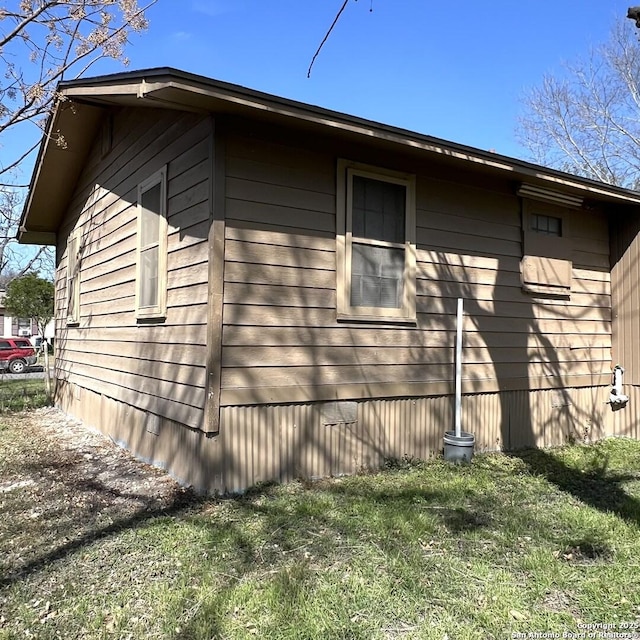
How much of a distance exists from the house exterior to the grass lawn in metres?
0.77

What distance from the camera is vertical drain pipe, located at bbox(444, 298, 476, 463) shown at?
5.39m

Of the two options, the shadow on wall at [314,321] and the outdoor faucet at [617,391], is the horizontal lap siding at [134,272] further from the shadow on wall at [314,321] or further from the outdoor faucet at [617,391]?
the outdoor faucet at [617,391]

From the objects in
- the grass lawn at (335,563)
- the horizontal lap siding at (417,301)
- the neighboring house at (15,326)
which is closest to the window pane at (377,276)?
the horizontal lap siding at (417,301)

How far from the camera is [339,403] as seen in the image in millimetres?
4996

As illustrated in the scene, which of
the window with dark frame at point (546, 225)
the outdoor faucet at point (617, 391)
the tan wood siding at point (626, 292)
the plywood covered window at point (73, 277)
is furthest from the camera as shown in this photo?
the plywood covered window at point (73, 277)

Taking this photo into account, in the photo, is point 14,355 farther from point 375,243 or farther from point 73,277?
point 375,243

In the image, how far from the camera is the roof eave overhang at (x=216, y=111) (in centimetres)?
401

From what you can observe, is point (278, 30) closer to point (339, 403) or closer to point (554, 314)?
point (339, 403)

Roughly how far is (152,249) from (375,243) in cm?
225

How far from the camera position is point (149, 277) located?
565 cm

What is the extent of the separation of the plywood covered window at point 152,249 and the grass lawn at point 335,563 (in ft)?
6.24

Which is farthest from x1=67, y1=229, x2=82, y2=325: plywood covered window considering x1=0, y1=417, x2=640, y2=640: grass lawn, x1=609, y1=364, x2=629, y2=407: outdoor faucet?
x1=609, y1=364, x2=629, y2=407: outdoor faucet

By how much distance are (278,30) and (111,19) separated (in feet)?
25.8

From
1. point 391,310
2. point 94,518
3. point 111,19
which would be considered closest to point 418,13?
point 391,310
